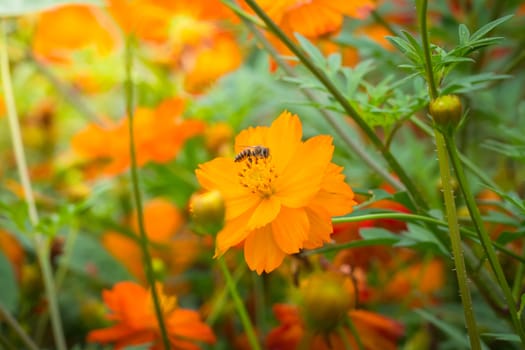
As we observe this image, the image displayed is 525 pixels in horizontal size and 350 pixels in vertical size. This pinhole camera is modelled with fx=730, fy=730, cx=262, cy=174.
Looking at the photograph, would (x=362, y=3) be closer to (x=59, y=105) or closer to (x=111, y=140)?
(x=111, y=140)

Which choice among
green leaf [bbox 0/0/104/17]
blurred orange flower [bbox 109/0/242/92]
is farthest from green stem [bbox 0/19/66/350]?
blurred orange flower [bbox 109/0/242/92]

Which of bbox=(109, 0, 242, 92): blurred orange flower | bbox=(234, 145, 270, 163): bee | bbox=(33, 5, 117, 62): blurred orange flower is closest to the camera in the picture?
bbox=(234, 145, 270, 163): bee

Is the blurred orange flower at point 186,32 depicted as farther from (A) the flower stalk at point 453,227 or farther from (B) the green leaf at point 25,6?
(A) the flower stalk at point 453,227

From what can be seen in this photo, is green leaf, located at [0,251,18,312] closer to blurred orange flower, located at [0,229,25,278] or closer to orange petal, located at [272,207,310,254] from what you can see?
blurred orange flower, located at [0,229,25,278]

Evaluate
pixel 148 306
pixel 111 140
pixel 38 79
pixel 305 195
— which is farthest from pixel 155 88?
pixel 305 195

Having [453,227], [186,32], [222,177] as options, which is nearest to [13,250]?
[186,32]
